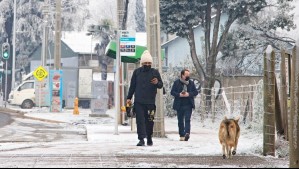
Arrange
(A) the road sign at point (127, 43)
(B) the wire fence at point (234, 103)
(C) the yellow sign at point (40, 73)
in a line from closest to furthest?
1. (A) the road sign at point (127, 43)
2. (B) the wire fence at point (234, 103)
3. (C) the yellow sign at point (40, 73)

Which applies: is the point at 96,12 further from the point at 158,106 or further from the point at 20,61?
the point at 158,106

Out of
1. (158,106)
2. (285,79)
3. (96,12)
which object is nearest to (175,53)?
(96,12)

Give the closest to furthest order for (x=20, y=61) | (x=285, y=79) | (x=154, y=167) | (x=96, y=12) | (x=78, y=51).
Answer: (x=154, y=167)
(x=285, y=79)
(x=20, y=61)
(x=78, y=51)
(x=96, y=12)

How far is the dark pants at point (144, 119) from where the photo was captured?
45.0ft

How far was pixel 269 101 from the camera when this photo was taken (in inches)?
447

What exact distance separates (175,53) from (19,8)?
1363 centimetres

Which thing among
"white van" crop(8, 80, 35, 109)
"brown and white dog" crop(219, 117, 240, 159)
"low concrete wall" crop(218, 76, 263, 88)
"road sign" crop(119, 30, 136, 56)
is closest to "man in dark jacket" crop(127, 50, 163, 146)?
"brown and white dog" crop(219, 117, 240, 159)

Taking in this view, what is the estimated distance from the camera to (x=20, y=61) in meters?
67.1

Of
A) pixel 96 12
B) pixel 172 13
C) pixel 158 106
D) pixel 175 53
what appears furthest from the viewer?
pixel 96 12

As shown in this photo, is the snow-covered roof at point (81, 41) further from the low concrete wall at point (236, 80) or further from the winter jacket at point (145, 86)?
the winter jacket at point (145, 86)

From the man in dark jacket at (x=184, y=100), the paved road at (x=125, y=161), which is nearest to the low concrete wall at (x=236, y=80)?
the man in dark jacket at (x=184, y=100)

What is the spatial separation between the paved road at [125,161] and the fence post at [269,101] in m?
0.44

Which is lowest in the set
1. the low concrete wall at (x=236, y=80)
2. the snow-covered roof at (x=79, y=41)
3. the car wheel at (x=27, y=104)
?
the car wheel at (x=27, y=104)

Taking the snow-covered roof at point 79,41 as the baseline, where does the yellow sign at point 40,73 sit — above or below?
below
